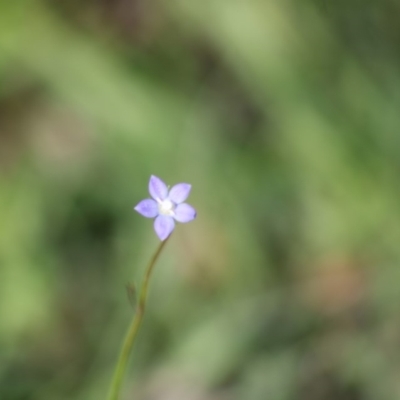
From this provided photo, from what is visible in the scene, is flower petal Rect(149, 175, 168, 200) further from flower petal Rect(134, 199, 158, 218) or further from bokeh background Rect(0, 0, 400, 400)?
bokeh background Rect(0, 0, 400, 400)

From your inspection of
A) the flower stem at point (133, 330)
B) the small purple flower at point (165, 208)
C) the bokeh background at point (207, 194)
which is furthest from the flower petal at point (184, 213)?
the bokeh background at point (207, 194)

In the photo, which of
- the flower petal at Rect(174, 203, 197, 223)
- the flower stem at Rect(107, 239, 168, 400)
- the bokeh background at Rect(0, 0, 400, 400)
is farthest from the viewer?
the bokeh background at Rect(0, 0, 400, 400)

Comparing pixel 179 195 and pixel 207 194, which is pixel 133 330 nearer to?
pixel 179 195

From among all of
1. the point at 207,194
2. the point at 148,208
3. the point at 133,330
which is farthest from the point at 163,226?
the point at 207,194

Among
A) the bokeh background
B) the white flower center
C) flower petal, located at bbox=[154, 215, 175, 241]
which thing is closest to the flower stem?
flower petal, located at bbox=[154, 215, 175, 241]

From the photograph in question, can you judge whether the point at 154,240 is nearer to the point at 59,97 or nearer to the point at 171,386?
the point at 171,386

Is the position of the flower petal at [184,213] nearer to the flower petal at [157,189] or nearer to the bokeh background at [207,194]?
the flower petal at [157,189]

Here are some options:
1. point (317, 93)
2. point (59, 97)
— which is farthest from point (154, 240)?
point (317, 93)
